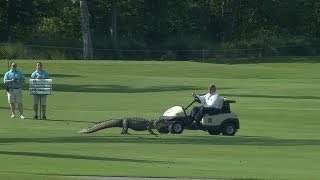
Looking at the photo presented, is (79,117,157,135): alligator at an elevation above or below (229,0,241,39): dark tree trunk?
below

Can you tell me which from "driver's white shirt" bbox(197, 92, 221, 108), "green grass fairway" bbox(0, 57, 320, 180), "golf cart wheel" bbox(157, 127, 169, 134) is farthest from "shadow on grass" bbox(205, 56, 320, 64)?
"golf cart wheel" bbox(157, 127, 169, 134)

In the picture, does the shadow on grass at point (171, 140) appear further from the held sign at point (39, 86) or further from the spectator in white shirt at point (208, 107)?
the held sign at point (39, 86)

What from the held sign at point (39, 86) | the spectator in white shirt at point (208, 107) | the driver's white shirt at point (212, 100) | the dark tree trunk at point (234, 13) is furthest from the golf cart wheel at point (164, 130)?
the dark tree trunk at point (234, 13)

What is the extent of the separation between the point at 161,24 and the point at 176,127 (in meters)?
59.9

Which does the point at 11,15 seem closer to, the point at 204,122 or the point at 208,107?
the point at 208,107

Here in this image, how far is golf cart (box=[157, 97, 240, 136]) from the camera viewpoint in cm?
2788

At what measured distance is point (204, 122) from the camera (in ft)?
91.7

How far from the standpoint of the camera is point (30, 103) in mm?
41125

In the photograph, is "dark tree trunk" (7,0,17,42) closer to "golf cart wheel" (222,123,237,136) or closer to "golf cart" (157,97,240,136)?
"golf cart" (157,97,240,136)

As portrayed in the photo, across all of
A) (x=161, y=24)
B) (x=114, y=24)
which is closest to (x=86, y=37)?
(x=114, y=24)

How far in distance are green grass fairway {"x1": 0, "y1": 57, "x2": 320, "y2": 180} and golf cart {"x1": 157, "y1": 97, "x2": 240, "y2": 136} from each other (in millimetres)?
342

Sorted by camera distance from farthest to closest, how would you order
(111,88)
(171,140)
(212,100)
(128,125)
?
(111,88), (212,100), (128,125), (171,140)

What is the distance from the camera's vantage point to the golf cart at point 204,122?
91.5ft

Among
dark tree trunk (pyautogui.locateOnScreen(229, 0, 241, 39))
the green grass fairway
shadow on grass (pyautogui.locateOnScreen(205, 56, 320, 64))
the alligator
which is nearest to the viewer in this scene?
the green grass fairway
